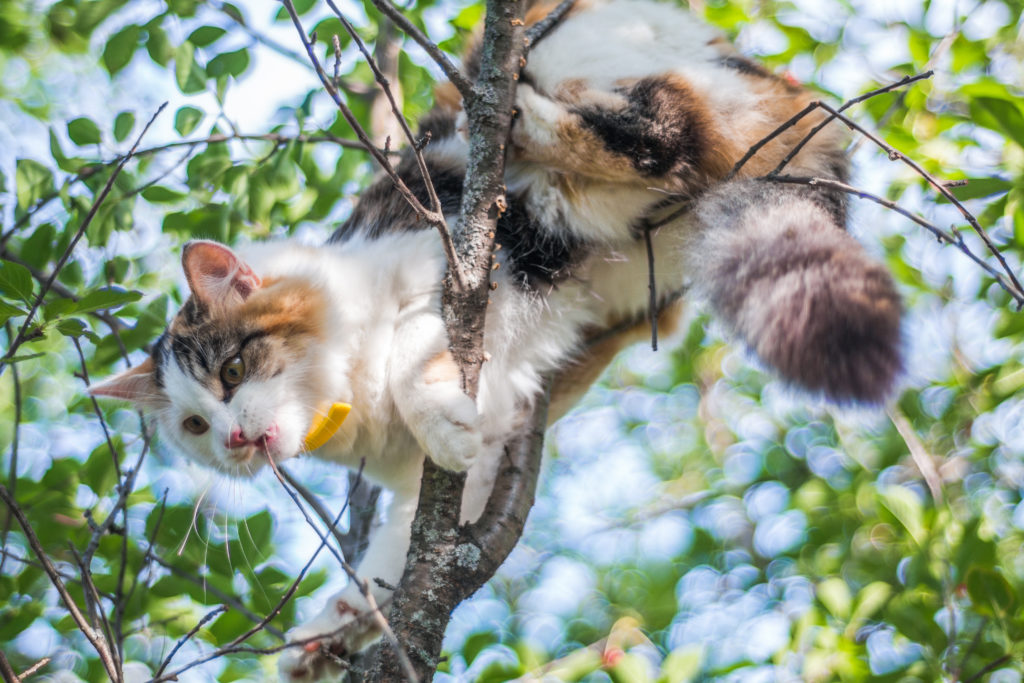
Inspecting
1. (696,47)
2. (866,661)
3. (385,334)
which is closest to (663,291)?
(696,47)

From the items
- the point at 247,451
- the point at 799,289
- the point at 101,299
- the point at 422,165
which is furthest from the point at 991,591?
the point at 101,299

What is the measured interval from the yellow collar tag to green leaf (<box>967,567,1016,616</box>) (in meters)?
1.89

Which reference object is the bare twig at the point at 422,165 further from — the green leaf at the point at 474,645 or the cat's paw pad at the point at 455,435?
the green leaf at the point at 474,645

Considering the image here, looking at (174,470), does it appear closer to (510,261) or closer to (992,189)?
(510,261)

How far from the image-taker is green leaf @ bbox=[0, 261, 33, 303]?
5.94ft

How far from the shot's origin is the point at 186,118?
259cm

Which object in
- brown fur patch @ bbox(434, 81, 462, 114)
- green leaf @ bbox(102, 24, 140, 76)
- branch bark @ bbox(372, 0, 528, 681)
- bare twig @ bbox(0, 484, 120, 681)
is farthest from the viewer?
brown fur patch @ bbox(434, 81, 462, 114)

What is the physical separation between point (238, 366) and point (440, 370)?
62 centimetres

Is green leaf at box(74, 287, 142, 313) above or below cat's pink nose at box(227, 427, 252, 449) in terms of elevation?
above

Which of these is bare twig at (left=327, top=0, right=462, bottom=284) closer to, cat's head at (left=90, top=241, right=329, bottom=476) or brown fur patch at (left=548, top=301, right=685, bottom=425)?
cat's head at (left=90, top=241, right=329, bottom=476)

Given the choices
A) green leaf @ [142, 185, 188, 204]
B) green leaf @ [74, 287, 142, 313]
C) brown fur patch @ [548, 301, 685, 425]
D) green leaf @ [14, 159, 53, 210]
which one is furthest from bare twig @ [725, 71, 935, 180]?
green leaf @ [14, 159, 53, 210]

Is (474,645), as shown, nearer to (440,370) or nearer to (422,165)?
(440,370)

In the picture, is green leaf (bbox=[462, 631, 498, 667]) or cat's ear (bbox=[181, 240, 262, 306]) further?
green leaf (bbox=[462, 631, 498, 667])

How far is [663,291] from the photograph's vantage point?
2.71m
